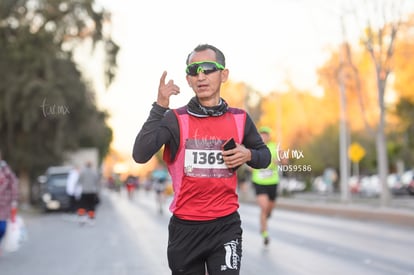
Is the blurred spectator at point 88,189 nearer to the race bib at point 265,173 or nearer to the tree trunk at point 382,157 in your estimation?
the race bib at point 265,173

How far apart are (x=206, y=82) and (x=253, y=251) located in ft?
30.8

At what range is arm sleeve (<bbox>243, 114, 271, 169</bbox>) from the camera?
489 centimetres

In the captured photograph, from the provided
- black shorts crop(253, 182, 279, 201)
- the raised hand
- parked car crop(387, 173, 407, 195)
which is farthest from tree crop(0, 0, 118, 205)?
the raised hand

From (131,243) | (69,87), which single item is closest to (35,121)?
(69,87)

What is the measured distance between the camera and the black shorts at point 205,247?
475 centimetres

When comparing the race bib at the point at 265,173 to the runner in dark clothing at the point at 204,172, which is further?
the race bib at the point at 265,173

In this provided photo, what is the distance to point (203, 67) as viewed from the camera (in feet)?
15.8

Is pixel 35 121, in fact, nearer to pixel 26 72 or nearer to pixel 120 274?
pixel 26 72

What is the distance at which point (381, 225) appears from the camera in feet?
71.5

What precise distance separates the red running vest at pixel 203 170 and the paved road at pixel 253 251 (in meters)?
6.06

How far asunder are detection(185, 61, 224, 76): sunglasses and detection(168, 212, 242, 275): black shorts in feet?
2.81

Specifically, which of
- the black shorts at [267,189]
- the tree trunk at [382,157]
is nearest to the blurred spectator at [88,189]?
the black shorts at [267,189]

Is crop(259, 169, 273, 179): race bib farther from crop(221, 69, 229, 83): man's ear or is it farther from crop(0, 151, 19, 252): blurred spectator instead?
crop(221, 69, 229, 83): man's ear

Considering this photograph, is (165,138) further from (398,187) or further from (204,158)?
(398,187)
